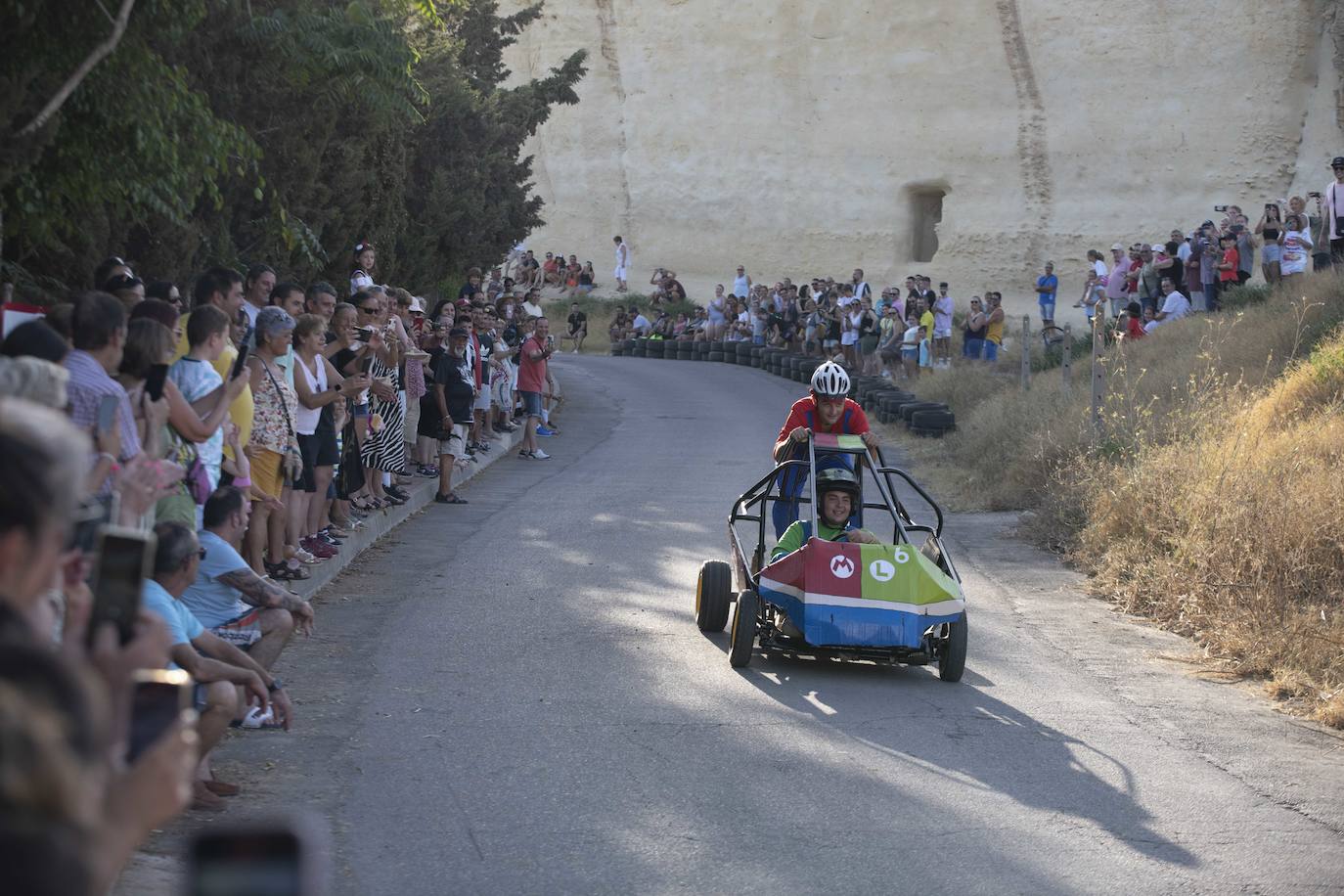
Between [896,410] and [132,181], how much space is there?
53.0 ft

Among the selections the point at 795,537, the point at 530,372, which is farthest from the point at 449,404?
the point at 795,537

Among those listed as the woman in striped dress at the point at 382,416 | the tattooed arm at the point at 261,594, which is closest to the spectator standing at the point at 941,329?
the woman in striped dress at the point at 382,416

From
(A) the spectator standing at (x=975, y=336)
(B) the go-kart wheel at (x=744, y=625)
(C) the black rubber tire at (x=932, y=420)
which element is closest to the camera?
(B) the go-kart wheel at (x=744, y=625)

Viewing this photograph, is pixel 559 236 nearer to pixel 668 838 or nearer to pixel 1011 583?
pixel 1011 583

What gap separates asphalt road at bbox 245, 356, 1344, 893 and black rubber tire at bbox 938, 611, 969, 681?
9 cm

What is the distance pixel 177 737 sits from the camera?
8.14ft

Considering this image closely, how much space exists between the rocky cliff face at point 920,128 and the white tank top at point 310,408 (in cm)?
4179

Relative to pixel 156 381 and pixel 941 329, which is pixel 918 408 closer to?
pixel 941 329

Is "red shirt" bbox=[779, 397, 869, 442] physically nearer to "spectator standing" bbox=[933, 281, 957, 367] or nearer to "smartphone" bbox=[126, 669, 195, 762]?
"smartphone" bbox=[126, 669, 195, 762]

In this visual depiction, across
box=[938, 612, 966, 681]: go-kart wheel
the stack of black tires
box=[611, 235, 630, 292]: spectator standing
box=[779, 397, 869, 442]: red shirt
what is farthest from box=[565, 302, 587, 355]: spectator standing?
box=[938, 612, 966, 681]: go-kart wheel

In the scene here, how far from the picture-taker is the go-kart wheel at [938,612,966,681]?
8945 millimetres

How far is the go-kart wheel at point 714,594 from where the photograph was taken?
9.95 m

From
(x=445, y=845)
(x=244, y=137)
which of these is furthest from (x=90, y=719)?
(x=244, y=137)

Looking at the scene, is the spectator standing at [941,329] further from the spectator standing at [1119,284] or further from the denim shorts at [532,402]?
the denim shorts at [532,402]
